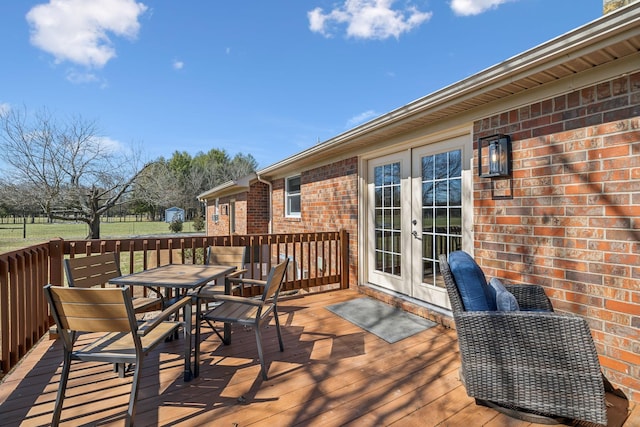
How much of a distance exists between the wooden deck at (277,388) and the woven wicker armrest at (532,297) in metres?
0.73

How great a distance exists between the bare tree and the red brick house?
10.1 meters

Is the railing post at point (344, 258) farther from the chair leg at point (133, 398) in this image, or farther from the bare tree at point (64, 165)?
the bare tree at point (64, 165)

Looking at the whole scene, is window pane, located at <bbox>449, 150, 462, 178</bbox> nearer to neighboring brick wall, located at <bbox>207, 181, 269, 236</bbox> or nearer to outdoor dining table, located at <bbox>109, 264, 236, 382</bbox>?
outdoor dining table, located at <bbox>109, 264, 236, 382</bbox>

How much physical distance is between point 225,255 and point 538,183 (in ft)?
10.7

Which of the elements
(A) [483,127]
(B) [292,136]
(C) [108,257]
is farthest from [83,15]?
(B) [292,136]

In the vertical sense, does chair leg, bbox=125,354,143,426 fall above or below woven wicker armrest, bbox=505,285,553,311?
below

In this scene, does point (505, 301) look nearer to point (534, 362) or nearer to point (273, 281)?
point (534, 362)

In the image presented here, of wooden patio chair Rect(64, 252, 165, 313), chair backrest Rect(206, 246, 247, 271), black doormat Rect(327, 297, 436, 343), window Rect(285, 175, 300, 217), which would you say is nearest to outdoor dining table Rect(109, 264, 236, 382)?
wooden patio chair Rect(64, 252, 165, 313)

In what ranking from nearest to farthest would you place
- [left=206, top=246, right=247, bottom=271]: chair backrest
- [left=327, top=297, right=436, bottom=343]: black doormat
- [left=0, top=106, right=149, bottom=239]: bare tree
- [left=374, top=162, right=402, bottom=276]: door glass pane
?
[left=327, top=297, right=436, bottom=343]: black doormat → [left=206, top=246, right=247, bottom=271]: chair backrest → [left=374, top=162, right=402, bottom=276]: door glass pane → [left=0, top=106, right=149, bottom=239]: bare tree

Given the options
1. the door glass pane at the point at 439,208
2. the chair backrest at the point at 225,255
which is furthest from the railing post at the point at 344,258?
the chair backrest at the point at 225,255

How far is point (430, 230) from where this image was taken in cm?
371

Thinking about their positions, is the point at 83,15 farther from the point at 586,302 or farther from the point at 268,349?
the point at 586,302

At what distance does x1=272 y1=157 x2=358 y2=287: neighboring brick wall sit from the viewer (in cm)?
491

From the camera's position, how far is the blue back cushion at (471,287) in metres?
2.01
